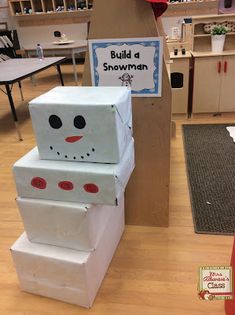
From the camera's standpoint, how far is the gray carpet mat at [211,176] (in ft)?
6.42

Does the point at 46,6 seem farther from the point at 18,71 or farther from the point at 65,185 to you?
the point at 65,185

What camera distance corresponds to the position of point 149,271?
1.61 meters

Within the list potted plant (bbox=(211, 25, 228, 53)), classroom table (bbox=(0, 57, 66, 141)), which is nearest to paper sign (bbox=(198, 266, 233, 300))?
classroom table (bbox=(0, 57, 66, 141))

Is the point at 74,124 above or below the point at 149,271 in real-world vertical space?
above

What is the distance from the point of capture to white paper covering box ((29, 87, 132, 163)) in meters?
1.12

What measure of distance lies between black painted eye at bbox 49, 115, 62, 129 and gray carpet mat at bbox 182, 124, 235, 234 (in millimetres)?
1187

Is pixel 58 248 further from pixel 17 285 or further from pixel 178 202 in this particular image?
pixel 178 202

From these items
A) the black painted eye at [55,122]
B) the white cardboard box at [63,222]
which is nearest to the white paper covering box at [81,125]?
the black painted eye at [55,122]

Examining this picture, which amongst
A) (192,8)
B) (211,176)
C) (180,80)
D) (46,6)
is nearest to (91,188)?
(211,176)

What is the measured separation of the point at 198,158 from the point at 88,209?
1.81m

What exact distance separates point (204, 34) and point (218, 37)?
0.24 m

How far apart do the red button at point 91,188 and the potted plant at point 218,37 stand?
118 inches

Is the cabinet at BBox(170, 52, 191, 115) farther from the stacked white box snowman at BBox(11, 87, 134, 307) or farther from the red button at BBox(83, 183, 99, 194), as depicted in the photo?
the red button at BBox(83, 183, 99, 194)

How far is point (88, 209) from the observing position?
4.03 ft
